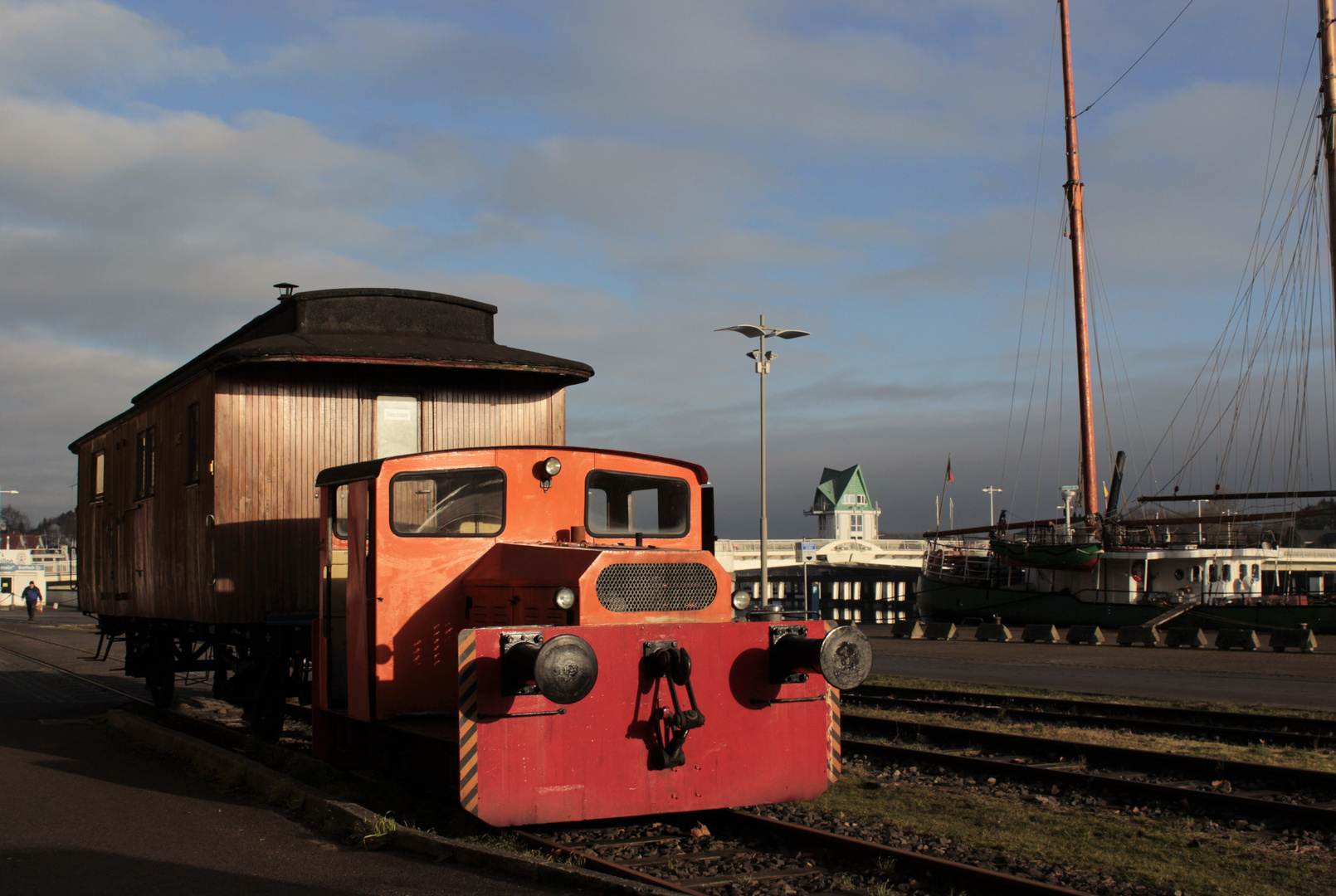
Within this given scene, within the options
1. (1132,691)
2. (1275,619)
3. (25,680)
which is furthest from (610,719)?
(1275,619)

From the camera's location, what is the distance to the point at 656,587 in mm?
6746

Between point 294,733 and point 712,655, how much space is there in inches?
270

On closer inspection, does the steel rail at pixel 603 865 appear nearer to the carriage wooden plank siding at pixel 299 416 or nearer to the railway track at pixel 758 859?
the railway track at pixel 758 859

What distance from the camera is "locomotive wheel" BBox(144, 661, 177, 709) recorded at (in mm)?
13562

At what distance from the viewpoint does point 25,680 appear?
1788 cm

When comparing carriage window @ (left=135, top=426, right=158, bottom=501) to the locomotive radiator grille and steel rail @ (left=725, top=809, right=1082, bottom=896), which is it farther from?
steel rail @ (left=725, top=809, right=1082, bottom=896)

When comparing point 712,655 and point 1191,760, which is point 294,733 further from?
point 1191,760

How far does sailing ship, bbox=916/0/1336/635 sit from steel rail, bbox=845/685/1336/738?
19228mm

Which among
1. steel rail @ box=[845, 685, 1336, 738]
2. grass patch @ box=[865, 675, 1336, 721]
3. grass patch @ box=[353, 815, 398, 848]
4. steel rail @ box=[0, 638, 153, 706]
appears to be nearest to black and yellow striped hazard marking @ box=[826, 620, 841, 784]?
grass patch @ box=[353, 815, 398, 848]

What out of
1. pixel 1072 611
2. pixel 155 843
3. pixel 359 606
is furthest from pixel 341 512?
pixel 1072 611

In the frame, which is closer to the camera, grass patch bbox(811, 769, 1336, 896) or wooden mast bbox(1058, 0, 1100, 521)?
grass patch bbox(811, 769, 1336, 896)

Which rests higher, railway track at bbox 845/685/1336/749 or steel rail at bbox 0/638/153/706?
railway track at bbox 845/685/1336/749

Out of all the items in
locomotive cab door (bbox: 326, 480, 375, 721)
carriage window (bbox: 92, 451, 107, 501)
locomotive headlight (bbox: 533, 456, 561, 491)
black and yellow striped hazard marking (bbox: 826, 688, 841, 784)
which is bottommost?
black and yellow striped hazard marking (bbox: 826, 688, 841, 784)

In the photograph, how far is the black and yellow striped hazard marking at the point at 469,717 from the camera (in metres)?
5.93
